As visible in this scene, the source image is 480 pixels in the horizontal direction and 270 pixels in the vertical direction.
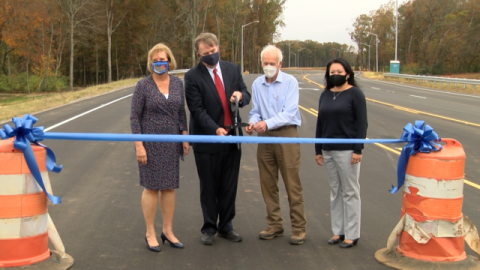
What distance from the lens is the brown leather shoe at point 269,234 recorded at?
5.39 metres

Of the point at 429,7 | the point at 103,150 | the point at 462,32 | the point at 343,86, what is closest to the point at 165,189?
the point at 343,86

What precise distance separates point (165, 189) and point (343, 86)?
6.95ft

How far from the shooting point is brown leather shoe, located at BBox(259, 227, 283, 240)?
5391mm

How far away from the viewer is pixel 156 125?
16.7ft

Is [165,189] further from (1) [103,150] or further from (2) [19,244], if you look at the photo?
(1) [103,150]

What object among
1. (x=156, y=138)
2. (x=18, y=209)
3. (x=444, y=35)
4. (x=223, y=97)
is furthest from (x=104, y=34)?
(x=18, y=209)

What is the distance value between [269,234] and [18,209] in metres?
2.48

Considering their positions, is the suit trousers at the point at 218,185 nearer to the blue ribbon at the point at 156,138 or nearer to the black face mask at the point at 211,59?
the blue ribbon at the point at 156,138

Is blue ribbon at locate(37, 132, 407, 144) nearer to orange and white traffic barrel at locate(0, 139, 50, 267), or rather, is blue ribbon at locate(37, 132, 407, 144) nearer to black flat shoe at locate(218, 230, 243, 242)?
orange and white traffic barrel at locate(0, 139, 50, 267)

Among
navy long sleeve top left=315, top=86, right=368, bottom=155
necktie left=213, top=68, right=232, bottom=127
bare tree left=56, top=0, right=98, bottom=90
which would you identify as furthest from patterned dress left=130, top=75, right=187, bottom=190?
bare tree left=56, top=0, right=98, bottom=90

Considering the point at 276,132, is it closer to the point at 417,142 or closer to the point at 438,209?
the point at 417,142

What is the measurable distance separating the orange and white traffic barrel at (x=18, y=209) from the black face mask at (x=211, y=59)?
187 centimetres

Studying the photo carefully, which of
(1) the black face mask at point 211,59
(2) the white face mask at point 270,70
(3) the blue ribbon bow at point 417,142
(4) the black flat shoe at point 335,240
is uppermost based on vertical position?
(1) the black face mask at point 211,59

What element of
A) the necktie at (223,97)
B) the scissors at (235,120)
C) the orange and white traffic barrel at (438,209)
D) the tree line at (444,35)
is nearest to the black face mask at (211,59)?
the necktie at (223,97)
